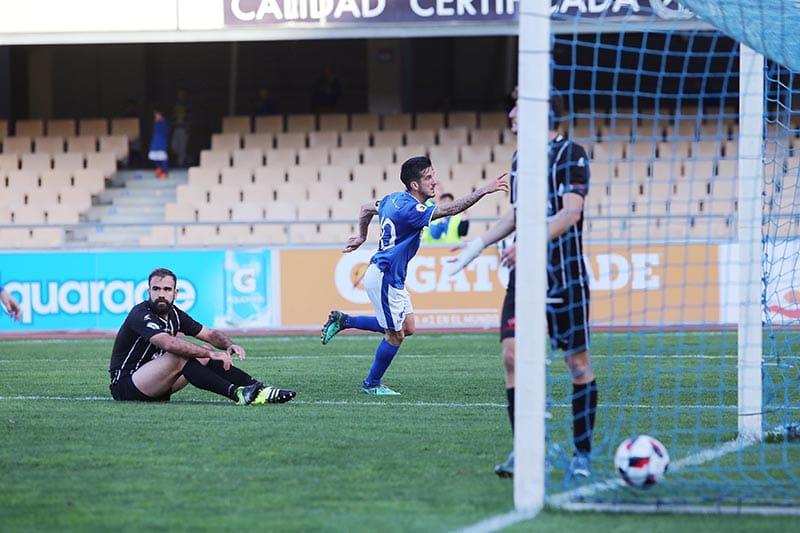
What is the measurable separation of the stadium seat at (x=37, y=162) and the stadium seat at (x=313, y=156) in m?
4.50

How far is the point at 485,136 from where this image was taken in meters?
24.3

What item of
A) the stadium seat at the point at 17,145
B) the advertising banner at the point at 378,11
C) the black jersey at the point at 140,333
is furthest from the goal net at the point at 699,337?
the stadium seat at the point at 17,145

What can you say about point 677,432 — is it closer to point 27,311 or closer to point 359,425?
point 359,425

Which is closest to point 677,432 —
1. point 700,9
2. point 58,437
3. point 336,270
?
point 700,9

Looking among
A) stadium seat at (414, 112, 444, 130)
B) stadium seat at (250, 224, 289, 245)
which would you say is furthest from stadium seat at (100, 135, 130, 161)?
stadium seat at (414, 112, 444, 130)

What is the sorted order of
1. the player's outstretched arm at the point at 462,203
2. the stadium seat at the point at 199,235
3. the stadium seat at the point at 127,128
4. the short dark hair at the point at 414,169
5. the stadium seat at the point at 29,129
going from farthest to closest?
the stadium seat at the point at 127,128 < the stadium seat at the point at 29,129 < the stadium seat at the point at 199,235 < the short dark hair at the point at 414,169 < the player's outstretched arm at the point at 462,203

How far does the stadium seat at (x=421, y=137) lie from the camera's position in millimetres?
24094

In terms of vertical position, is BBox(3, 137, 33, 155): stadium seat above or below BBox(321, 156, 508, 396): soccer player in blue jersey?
above

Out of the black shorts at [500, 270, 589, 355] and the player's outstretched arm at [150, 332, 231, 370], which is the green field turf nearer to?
the player's outstretched arm at [150, 332, 231, 370]

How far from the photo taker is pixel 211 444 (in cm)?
809

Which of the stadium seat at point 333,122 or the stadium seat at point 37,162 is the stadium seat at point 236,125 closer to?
the stadium seat at point 333,122

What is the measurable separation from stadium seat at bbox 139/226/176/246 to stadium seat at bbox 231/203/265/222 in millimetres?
1305

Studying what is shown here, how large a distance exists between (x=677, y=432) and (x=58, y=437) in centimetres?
390

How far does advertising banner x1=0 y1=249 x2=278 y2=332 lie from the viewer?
1830cm
